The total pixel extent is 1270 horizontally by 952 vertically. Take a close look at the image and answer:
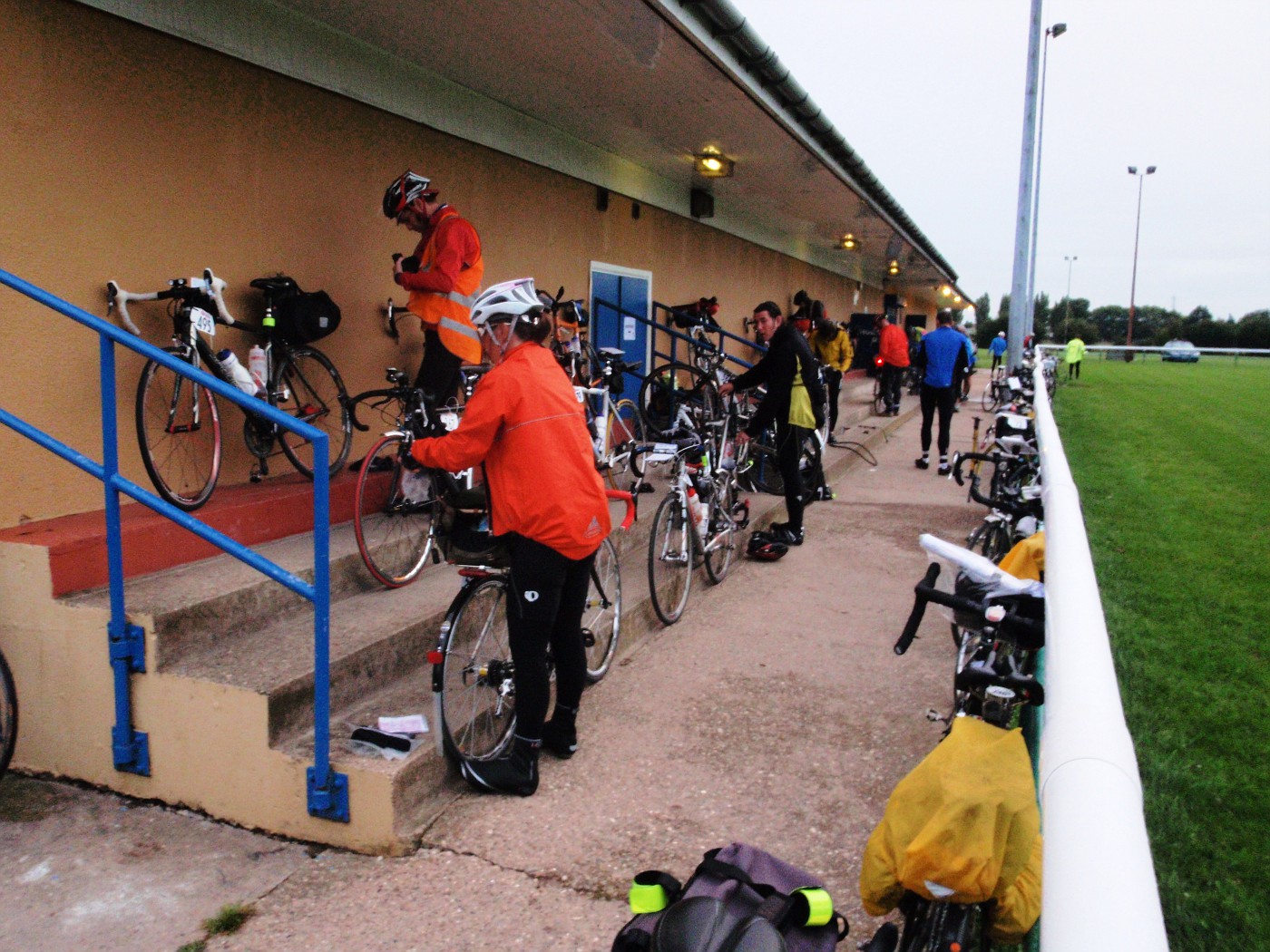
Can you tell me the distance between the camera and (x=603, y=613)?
16.0ft

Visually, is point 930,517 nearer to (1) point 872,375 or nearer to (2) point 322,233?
(2) point 322,233

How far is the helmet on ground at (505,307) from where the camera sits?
3582 millimetres

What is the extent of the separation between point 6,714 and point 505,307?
2.29m

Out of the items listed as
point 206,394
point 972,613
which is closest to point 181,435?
point 206,394

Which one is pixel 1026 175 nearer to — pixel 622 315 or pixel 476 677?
pixel 622 315

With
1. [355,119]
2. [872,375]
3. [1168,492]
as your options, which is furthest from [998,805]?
[872,375]

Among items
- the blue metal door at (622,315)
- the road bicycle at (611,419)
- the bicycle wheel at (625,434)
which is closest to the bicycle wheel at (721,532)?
the road bicycle at (611,419)

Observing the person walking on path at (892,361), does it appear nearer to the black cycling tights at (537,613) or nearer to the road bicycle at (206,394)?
the road bicycle at (206,394)

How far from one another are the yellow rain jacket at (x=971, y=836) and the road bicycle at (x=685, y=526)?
3.35 metres

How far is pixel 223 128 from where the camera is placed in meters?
4.78

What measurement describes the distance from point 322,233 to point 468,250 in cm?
90

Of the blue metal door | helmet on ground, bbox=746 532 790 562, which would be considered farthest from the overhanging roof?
helmet on ground, bbox=746 532 790 562

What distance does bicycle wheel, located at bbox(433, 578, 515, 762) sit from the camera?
349 cm

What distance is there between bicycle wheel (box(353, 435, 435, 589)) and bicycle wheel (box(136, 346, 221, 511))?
73cm
